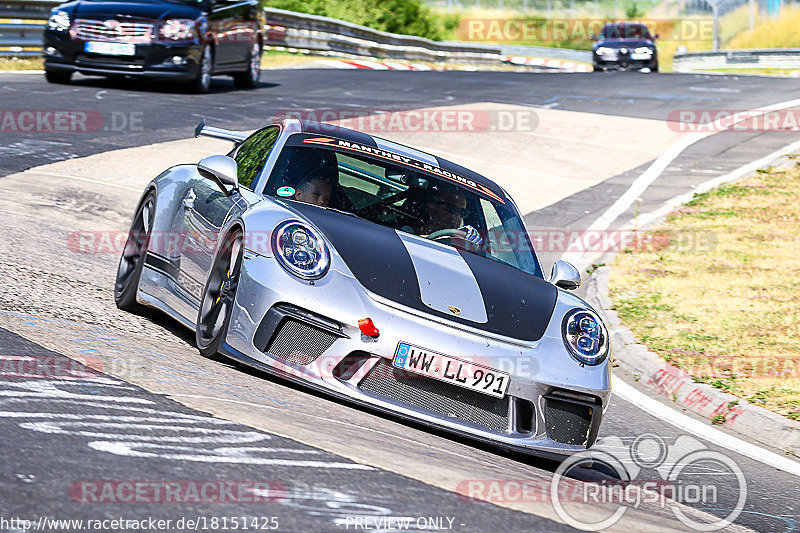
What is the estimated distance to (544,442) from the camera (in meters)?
5.39

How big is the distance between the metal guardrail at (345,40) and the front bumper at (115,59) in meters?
10.9

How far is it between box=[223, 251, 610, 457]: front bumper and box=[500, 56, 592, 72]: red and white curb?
117 ft

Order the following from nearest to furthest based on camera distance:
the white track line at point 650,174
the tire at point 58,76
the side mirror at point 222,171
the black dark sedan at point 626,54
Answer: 1. the side mirror at point 222,171
2. the white track line at point 650,174
3. the tire at point 58,76
4. the black dark sedan at point 626,54

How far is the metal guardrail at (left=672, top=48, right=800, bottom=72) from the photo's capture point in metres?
35.2

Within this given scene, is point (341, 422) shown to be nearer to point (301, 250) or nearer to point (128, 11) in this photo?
point (301, 250)

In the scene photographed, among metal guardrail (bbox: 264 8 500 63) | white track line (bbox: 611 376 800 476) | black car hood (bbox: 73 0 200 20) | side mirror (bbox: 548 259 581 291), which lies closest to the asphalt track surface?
white track line (bbox: 611 376 800 476)

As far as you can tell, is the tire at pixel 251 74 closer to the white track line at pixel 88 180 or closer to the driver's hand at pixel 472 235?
the white track line at pixel 88 180

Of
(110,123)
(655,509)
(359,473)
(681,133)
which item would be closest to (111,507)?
(359,473)

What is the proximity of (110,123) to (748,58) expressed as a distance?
26.9 m

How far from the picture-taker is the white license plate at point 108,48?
55.6ft

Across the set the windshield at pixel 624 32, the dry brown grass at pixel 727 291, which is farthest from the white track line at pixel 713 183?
the windshield at pixel 624 32

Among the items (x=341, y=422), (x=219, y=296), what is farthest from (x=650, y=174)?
(x=341, y=422)

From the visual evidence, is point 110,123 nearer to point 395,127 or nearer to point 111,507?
point 395,127

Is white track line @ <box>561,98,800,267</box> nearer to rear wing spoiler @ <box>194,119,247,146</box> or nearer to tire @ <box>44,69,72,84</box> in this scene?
rear wing spoiler @ <box>194,119,247,146</box>
